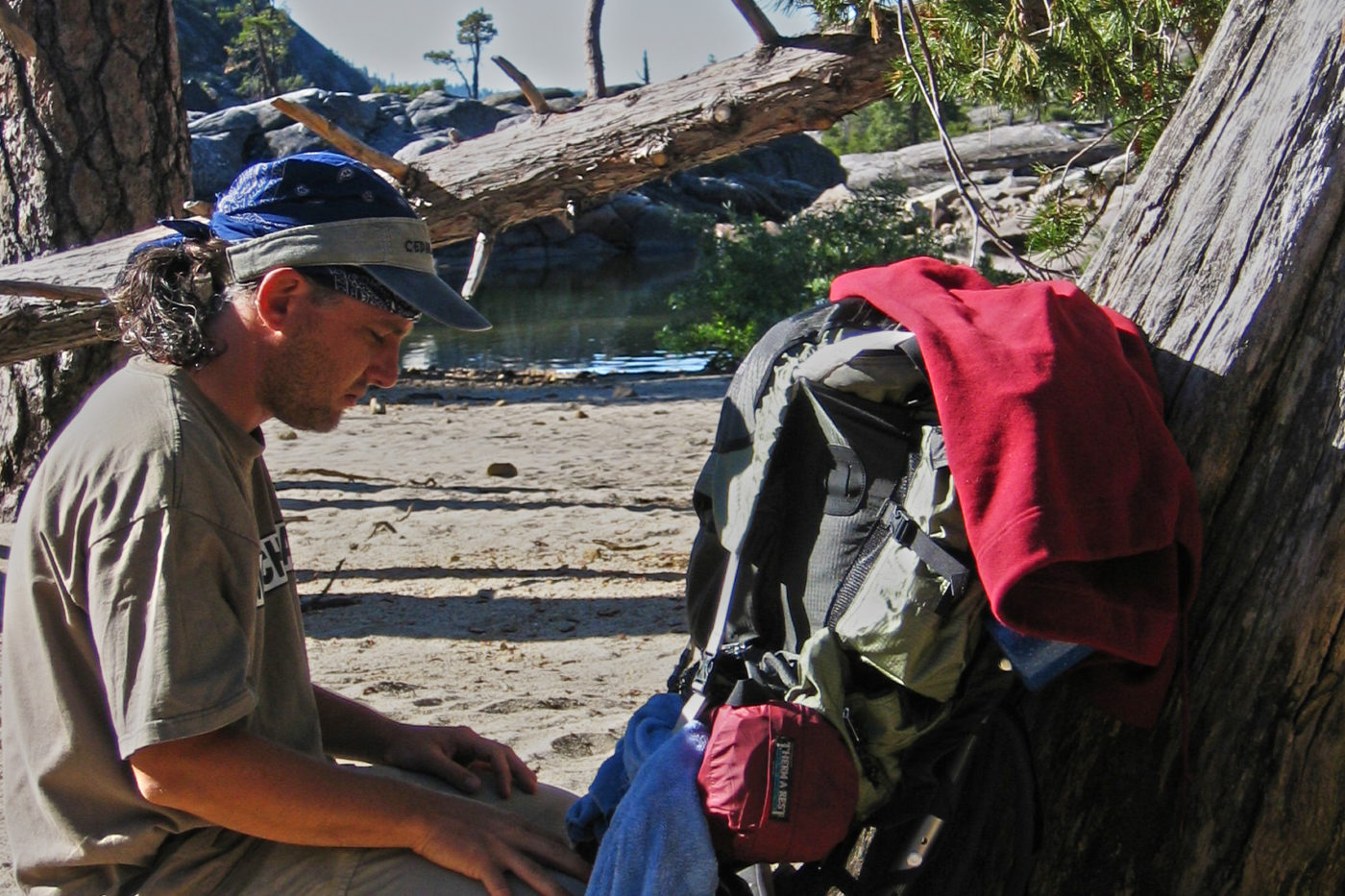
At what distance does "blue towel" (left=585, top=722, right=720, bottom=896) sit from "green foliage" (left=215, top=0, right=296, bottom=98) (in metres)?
48.2

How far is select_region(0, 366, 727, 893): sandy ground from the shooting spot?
4340 mm

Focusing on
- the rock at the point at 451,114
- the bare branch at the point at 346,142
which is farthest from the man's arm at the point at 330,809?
the rock at the point at 451,114

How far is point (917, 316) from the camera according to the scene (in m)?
1.86

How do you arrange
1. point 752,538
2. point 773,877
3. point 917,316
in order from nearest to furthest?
point 917,316 → point 752,538 → point 773,877

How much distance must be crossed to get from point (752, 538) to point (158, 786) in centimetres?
90

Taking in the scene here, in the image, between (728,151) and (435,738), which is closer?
(435,738)

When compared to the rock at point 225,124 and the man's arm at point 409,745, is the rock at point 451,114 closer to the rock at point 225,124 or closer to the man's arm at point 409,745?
the rock at point 225,124

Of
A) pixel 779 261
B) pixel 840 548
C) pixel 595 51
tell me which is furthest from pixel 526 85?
pixel 779 261

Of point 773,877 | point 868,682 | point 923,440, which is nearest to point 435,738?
point 773,877

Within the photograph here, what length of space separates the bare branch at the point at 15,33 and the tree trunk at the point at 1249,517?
429 centimetres

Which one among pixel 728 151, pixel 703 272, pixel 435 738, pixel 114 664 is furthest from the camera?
pixel 703 272

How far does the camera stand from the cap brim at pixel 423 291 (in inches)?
80.3

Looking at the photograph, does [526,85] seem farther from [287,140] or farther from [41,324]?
[287,140]

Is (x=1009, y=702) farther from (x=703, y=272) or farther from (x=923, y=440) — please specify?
(x=703, y=272)
